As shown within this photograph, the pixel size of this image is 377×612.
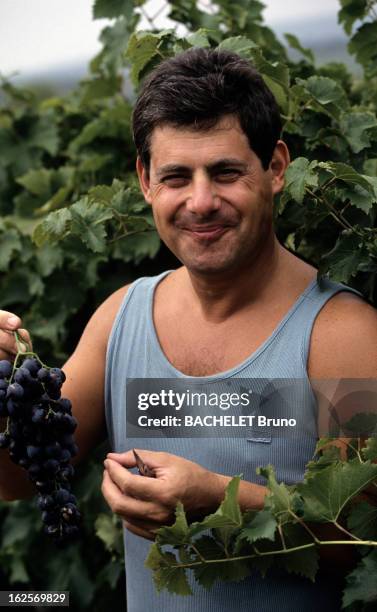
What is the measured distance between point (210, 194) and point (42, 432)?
27.1 inches

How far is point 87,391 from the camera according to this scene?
2934 millimetres

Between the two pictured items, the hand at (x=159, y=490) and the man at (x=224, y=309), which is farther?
the man at (x=224, y=309)

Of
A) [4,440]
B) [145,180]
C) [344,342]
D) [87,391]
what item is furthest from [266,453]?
[145,180]

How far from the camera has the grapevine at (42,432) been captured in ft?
7.59

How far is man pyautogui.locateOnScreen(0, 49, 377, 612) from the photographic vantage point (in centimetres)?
261

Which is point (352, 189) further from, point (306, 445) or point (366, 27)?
point (366, 27)

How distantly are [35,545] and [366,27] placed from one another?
245 cm

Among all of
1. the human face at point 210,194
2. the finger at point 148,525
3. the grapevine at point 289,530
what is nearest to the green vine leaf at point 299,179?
the human face at point 210,194

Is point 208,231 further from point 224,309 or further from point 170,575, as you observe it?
point 170,575

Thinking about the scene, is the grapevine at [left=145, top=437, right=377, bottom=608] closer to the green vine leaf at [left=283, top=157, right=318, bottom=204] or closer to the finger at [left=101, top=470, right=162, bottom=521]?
the finger at [left=101, top=470, right=162, bottom=521]

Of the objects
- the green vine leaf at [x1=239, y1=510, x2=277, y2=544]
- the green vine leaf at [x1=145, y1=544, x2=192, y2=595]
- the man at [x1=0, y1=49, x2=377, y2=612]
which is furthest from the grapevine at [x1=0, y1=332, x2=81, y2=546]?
the green vine leaf at [x1=239, y1=510, x2=277, y2=544]

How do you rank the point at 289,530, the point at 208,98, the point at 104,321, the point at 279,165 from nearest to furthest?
the point at 289,530 → the point at 208,98 → the point at 279,165 → the point at 104,321

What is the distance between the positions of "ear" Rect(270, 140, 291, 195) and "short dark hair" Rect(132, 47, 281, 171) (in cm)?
4

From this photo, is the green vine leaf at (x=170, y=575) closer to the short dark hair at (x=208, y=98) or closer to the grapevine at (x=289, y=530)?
the grapevine at (x=289, y=530)
